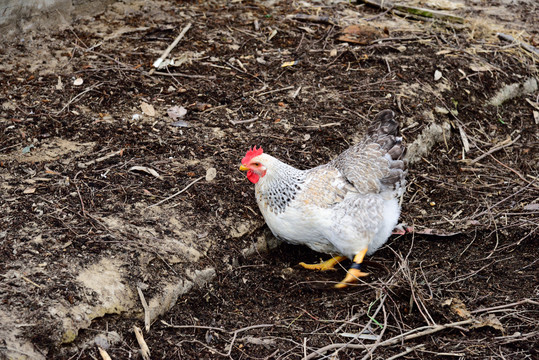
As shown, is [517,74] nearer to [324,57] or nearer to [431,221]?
[324,57]

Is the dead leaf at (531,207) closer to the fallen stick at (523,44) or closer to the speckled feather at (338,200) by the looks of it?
the speckled feather at (338,200)

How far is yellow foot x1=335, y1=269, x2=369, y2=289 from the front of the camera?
4152 mm

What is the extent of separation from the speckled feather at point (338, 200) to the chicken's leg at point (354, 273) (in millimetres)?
43

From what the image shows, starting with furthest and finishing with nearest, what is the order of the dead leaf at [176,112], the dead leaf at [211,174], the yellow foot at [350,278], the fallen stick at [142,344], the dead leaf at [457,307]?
the dead leaf at [176,112] → the dead leaf at [211,174] → the yellow foot at [350,278] → the dead leaf at [457,307] → the fallen stick at [142,344]

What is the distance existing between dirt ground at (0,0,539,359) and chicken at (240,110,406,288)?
0.23m

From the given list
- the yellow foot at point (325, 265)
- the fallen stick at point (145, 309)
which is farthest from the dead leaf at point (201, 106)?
the fallen stick at point (145, 309)

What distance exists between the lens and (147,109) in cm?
542

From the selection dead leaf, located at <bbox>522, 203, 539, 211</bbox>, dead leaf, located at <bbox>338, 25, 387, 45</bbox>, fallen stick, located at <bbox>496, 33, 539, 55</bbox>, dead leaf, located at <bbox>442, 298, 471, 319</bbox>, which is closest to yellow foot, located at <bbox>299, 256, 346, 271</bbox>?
dead leaf, located at <bbox>442, 298, 471, 319</bbox>

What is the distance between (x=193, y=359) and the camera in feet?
11.5

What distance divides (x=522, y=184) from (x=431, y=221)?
1127 mm

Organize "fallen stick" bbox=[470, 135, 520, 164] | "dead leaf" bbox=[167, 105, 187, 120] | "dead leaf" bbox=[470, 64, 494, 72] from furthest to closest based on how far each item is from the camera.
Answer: "dead leaf" bbox=[470, 64, 494, 72] → "fallen stick" bbox=[470, 135, 520, 164] → "dead leaf" bbox=[167, 105, 187, 120]

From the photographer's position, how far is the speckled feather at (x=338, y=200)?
4211 millimetres

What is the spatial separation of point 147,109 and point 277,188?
6.10ft

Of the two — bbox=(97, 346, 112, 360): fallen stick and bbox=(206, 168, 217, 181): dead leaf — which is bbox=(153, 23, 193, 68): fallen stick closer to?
bbox=(206, 168, 217, 181): dead leaf
